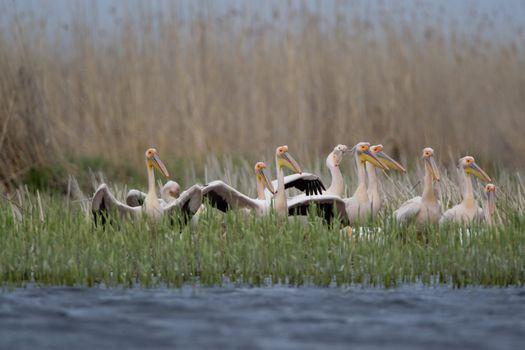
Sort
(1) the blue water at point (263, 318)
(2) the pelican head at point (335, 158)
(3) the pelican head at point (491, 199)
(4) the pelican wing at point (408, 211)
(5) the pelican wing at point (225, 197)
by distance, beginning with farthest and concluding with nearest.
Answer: (2) the pelican head at point (335, 158) → (3) the pelican head at point (491, 199) → (5) the pelican wing at point (225, 197) → (4) the pelican wing at point (408, 211) → (1) the blue water at point (263, 318)

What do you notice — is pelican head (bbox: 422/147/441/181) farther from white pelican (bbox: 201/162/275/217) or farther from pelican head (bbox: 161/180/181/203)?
pelican head (bbox: 161/180/181/203)

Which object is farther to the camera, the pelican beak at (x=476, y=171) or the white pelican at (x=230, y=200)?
the pelican beak at (x=476, y=171)

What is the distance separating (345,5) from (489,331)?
9913mm

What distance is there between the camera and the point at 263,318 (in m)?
5.85

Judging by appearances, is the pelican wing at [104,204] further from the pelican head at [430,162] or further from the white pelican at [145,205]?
the pelican head at [430,162]

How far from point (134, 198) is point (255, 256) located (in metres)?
2.35

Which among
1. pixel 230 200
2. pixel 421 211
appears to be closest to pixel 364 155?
pixel 421 211

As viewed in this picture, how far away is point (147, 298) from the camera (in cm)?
643

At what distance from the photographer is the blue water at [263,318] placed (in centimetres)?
527

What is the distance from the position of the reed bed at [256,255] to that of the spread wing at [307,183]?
1.93 metres

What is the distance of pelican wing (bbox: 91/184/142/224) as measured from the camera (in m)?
8.09

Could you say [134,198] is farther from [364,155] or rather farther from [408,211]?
[408,211]

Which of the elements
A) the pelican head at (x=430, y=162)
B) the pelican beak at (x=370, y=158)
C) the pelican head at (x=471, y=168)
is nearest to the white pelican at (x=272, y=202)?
the pelican beak at (x=370, y=158)

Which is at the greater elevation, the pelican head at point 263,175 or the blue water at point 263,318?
the pelican head at point 263,175
